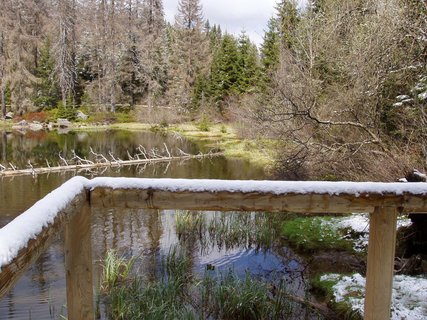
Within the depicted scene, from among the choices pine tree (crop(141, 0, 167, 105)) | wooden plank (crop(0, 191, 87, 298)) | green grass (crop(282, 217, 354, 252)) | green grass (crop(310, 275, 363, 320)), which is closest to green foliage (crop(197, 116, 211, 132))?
pine tree (crop(141, 0, 167, 105))

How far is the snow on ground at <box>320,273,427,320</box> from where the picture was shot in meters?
3.89

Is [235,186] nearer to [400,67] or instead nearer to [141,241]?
[141,241]

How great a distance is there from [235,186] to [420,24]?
6.58 m

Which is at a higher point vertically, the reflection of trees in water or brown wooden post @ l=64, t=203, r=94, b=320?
brown wooden post @ l=64, t=203, r=94, b=320

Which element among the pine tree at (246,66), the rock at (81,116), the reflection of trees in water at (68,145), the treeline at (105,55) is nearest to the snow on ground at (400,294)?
the reflection of trees in water at (68,145)

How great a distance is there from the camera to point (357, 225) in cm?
752

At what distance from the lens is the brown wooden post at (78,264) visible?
5.98 ft

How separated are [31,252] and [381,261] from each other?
144cm

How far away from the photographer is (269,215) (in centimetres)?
873

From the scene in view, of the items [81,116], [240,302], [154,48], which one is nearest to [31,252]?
[240,302]

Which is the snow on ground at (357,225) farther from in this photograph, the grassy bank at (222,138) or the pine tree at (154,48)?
the pine tree at (154,48)

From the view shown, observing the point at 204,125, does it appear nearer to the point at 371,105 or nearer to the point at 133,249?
the point at 371,105

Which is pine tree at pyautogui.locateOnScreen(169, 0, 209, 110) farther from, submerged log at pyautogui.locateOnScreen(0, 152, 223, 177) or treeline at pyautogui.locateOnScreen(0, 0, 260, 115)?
submerged log at pyautogui.locateOnScreen(0, 152, 223, 177)

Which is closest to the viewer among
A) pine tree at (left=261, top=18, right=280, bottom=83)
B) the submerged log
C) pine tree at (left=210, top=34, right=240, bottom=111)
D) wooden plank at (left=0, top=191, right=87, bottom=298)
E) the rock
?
wooden plank at (left=0, top=191, right=87, bottom=298)
